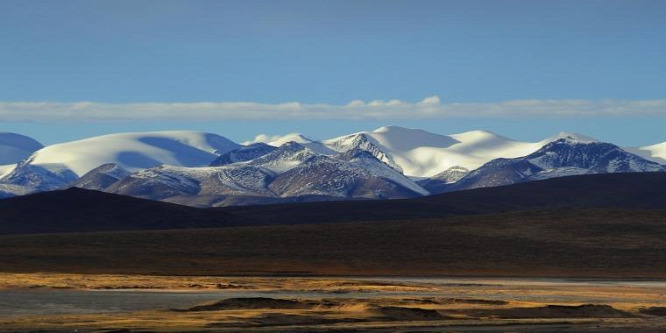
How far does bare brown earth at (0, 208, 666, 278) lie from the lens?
116 m

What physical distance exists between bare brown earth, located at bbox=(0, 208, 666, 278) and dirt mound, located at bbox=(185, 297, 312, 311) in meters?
42.8

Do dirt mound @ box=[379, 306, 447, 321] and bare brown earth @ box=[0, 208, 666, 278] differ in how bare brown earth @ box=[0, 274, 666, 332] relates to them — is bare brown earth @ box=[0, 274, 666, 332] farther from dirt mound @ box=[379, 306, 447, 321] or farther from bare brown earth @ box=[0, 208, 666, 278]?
bare brown earth @ box=[0, 208, 666, 278]

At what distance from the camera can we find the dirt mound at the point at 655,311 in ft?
220

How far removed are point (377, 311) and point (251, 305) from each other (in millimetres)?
6683

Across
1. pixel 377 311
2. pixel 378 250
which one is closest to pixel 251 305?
pixel 377 311

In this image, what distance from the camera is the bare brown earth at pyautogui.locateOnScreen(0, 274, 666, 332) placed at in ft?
176

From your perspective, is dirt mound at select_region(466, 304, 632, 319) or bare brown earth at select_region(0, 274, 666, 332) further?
dirt mound at select_region(466, 304, 632, 319)

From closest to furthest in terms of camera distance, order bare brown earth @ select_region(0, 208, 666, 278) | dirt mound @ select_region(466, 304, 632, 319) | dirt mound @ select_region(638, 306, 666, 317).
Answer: dirt mound @ select_region(466, 304, 632, 319) < dirt mound @ select_region(638, 306, 666, 317) < bare brown earth @ select_region(0, 208, 666, 278)

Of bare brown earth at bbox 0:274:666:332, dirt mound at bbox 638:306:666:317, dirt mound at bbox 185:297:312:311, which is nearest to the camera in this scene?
bare brown earth at bbox 0:274:666:332

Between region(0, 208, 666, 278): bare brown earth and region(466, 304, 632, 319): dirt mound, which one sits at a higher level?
region(0, 208, 666, 278): bare brown earth

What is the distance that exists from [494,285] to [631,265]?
113ft

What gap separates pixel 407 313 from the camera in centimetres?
6097

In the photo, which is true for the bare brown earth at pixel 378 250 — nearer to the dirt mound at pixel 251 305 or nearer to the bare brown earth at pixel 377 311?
the bare brown earth at pixel 377 311

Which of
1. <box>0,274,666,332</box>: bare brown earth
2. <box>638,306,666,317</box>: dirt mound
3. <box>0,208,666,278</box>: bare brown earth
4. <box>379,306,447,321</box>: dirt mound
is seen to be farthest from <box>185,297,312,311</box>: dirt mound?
<box>0,208,666,278</box>: bare brown earth
